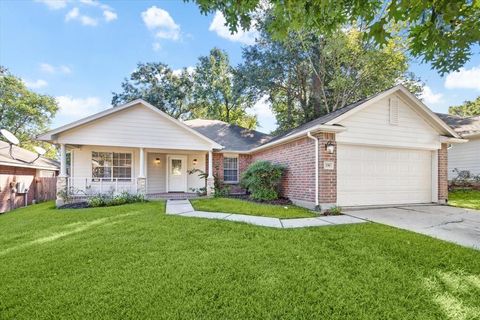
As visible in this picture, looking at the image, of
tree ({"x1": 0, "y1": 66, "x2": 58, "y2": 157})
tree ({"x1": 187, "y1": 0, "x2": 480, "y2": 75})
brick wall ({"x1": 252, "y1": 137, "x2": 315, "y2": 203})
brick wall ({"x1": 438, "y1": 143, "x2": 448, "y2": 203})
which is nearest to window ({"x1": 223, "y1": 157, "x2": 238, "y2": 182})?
brick wall ({"x1": 252, "y1": 137, "x2": 315, "y2": 203})

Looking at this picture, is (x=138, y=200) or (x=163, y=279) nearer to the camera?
(x=163, y=279)

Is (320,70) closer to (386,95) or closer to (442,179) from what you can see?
(386,95)

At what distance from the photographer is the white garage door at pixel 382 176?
7965 millimetres

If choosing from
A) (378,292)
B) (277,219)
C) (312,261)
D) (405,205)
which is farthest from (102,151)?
(405,205)

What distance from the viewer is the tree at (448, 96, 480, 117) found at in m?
32.2

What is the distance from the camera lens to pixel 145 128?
11156 mm

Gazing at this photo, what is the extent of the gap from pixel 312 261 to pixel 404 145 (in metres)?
7.15

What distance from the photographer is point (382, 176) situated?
8367 mm

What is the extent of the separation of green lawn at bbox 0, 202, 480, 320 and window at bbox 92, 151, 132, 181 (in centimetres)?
742

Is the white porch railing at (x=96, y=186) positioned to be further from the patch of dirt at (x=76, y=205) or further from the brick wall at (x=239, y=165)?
the brick wall at (x=239, y=165)

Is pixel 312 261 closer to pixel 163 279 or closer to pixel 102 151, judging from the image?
pixel 163 279

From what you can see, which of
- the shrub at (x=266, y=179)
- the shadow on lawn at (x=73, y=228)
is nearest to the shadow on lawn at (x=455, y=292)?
the shadow on lawn at (x=73, y=228)

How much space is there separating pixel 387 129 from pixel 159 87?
21305mm

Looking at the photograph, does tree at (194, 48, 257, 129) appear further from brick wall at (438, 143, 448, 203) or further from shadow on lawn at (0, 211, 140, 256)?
shadow on lawn at (0, 211, 140, 256)
